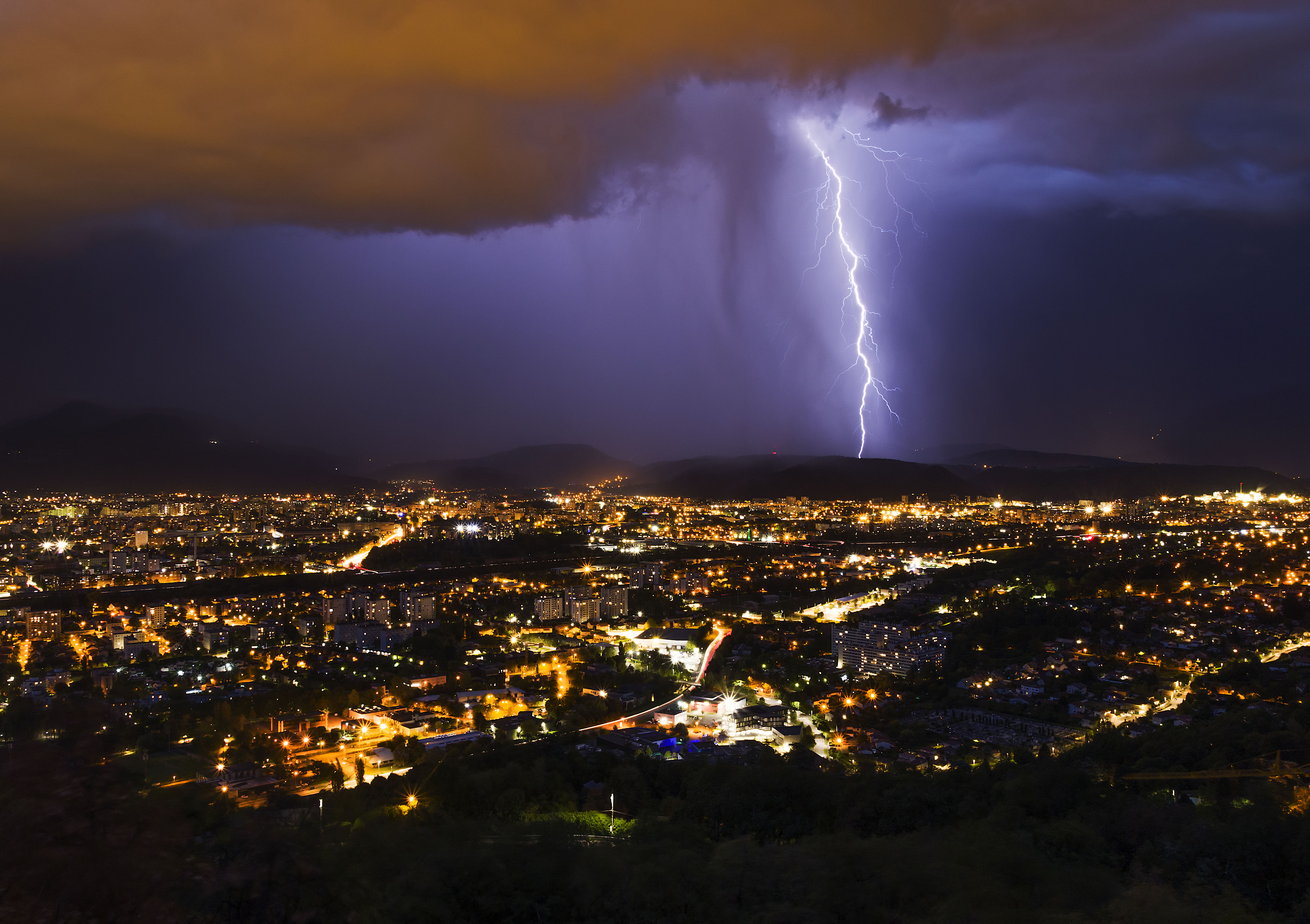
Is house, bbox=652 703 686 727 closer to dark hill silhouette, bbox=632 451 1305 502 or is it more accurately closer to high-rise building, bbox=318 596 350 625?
high-rise building, bbox=318 596 350 625

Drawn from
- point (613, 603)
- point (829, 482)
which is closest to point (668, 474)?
point (829, 482)

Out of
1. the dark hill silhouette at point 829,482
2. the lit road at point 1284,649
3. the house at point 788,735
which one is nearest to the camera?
the house at point 788,735

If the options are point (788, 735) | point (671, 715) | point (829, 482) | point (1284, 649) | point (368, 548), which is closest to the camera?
point (788, 735)

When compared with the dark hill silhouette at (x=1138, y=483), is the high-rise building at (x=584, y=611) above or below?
below

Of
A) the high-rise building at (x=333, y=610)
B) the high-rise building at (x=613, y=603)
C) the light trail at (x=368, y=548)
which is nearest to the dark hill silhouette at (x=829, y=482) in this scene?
the light trail at (x=368, y=548)

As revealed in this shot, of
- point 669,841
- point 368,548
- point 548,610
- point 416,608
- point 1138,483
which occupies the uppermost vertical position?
point 1138,483

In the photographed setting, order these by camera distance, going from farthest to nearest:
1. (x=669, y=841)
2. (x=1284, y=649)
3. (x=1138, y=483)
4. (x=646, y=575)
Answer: (x=1138, y=483) < (x=646, y=575) < (x=1284, y=649) < (x=669, y=841)

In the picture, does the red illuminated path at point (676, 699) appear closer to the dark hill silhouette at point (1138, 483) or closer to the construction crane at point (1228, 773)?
the construction crane at point (1228, 773)

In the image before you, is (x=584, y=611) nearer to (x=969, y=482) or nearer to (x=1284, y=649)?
(x=1284, y=649)
